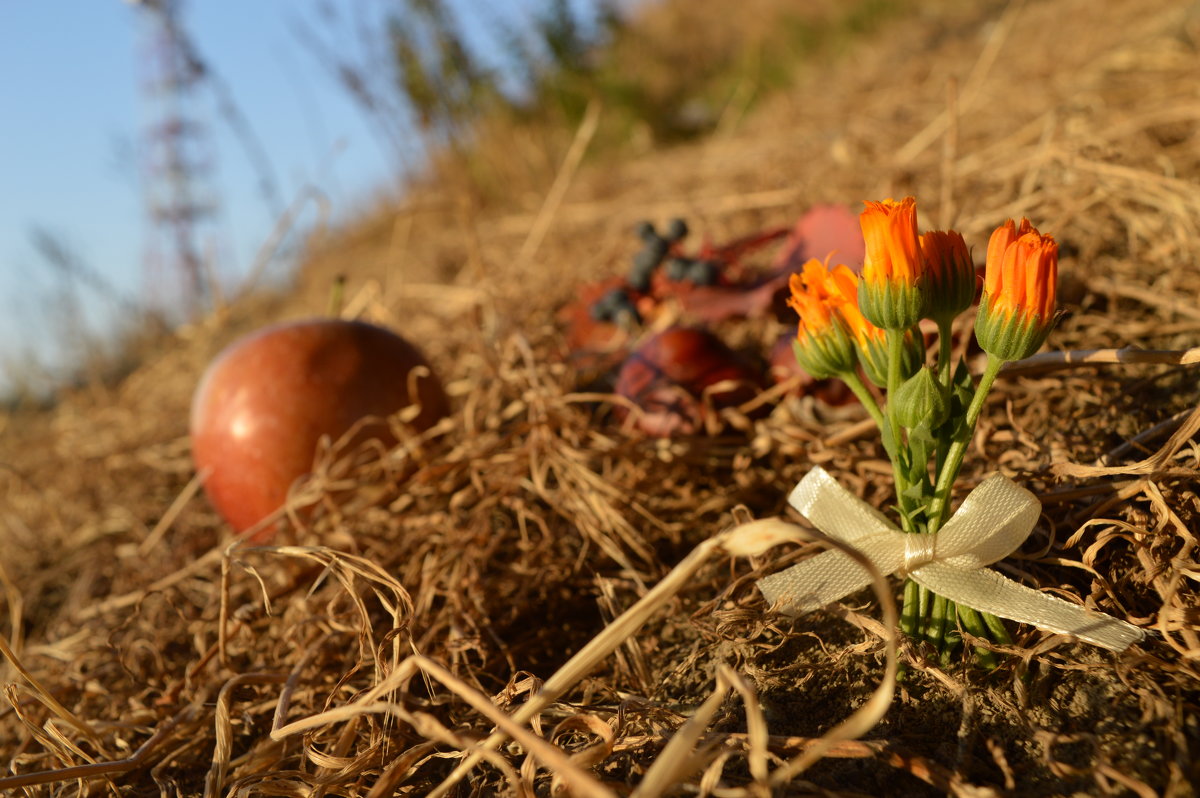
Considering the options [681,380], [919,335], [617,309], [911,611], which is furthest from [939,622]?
[617,309]

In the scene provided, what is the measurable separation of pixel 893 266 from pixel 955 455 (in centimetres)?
18

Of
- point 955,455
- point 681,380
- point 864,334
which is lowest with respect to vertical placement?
point 681,380

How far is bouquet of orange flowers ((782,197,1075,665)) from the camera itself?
624 millimetres

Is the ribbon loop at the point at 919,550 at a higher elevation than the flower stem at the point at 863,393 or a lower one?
lower

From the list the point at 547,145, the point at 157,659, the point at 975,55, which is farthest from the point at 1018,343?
the point at 547,145

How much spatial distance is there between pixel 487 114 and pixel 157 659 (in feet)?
12.3

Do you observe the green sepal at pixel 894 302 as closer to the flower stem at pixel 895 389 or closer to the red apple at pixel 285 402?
the flower stem at pixel 895 389

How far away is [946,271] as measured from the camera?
2.14 ft

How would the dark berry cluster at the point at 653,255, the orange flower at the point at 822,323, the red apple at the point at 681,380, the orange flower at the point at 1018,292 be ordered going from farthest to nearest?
the dark berry cluster at the point at 653,255, the red apple at the point at 681,380, the orange flower at the point at 822,323, the orange flower at the point at 1018,292

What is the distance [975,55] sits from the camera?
345 cm

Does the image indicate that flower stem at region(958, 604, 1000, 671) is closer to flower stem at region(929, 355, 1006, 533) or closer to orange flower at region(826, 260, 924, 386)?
flower stem at region(929, 355, 1006, 533)

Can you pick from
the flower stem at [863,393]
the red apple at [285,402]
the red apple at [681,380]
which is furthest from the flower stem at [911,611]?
Result: the red apple at [285,402]

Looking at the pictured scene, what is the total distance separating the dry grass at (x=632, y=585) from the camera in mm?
687

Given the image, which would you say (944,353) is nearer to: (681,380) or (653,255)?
(681,380)
